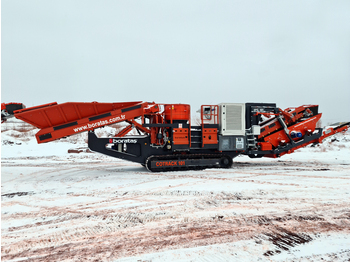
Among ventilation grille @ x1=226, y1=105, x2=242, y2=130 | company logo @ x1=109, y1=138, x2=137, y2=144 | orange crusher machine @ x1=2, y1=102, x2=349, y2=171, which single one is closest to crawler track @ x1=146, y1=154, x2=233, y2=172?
orange crusher machine @ x1=2, y1=102, x2=349, y2=171

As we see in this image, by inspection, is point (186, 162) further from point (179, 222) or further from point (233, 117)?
point (179, 222)

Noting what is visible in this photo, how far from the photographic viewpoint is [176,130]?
8.32 m

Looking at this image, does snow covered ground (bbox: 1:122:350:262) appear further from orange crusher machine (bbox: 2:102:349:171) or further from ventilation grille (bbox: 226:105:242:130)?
ventilation grille (bbox: 226:105:242:130)

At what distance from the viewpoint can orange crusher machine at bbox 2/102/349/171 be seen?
755 cm

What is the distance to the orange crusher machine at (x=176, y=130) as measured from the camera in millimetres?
7555

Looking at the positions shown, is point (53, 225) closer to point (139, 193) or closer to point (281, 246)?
point (139, 193)

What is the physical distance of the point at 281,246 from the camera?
268 centimetres

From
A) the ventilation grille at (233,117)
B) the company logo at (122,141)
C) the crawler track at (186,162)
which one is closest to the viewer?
the company logo at (122,141)

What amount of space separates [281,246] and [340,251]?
0.64 m

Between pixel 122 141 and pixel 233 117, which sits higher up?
pixel 233 117

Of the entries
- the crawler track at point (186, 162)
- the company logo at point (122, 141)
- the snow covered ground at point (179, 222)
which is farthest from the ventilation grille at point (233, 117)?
the company logo at point (122, 141)

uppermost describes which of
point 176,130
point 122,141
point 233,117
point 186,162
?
point 233,117

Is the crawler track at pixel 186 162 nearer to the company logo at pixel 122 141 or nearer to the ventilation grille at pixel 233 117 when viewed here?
the company logo at pixel 122 141

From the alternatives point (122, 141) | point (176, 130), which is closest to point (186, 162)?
point (176, 130)
